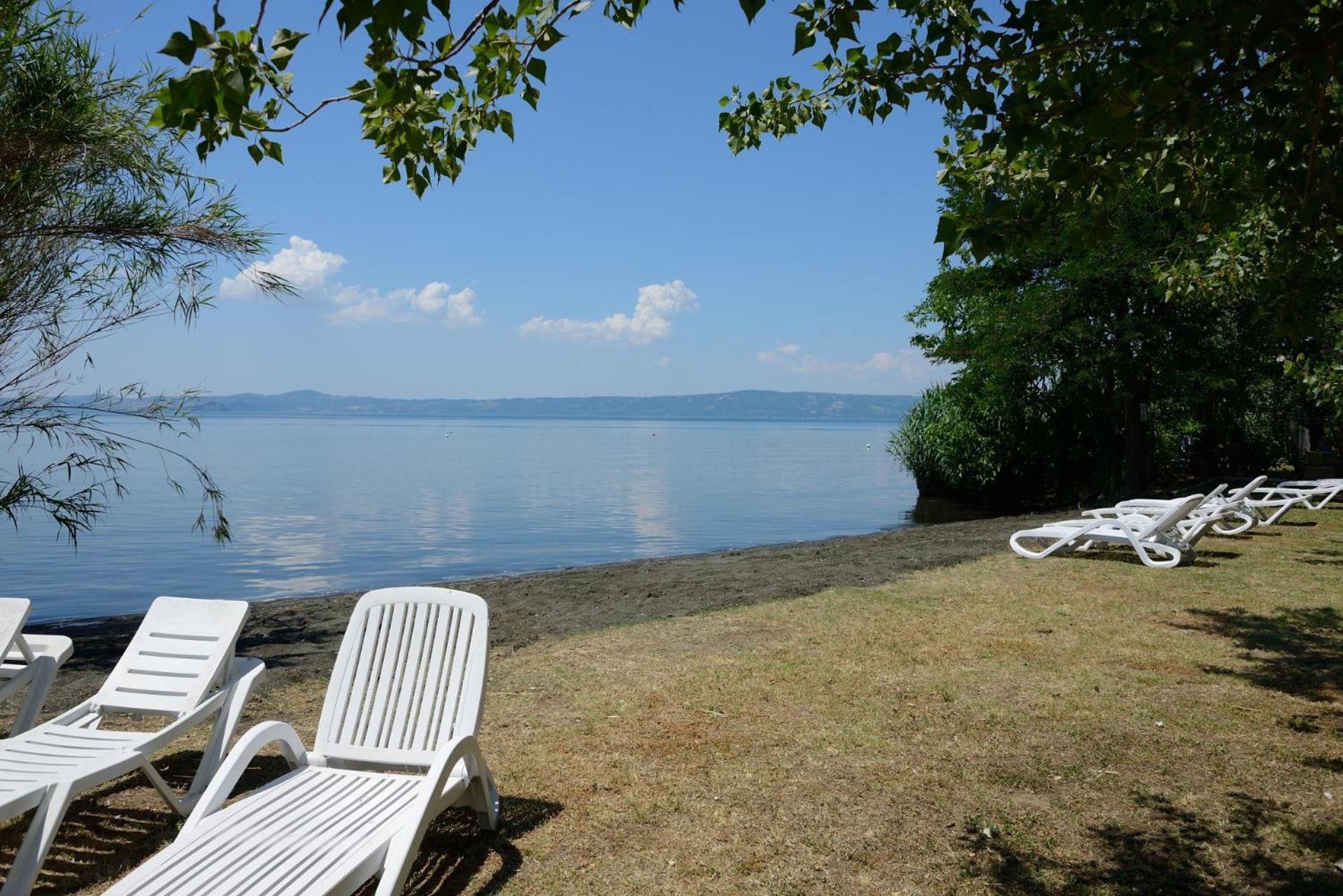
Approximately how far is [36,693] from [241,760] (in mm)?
1954

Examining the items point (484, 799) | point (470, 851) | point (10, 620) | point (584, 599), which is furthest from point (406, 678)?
point (584, 599)

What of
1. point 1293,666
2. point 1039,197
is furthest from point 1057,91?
point 1293,666

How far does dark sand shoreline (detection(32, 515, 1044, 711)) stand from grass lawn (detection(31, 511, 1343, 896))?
1036 mm

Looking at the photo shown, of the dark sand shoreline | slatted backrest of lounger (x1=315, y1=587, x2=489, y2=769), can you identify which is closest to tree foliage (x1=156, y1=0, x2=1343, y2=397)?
slatted backrest of lounger (x1=315, y1=587, x2=489, y2=769)

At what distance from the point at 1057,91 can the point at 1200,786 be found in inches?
137

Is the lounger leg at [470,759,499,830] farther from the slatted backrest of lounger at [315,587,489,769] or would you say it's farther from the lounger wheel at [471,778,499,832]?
the slatted backrest of lounger at [315,587,489,769]

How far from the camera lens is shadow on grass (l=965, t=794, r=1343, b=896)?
385 centimetres

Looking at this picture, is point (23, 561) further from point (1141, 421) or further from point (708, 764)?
point (1141, 421)

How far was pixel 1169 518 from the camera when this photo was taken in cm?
1192

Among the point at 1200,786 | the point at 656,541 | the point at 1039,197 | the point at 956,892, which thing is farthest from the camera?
the point at 656,541

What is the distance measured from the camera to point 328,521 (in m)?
28.0

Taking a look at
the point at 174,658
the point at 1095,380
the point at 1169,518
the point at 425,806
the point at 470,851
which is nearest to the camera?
the point at 425,806

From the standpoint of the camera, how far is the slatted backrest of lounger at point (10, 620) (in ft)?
16.8

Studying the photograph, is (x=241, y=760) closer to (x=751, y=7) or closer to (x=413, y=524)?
(x=751, y=7)
